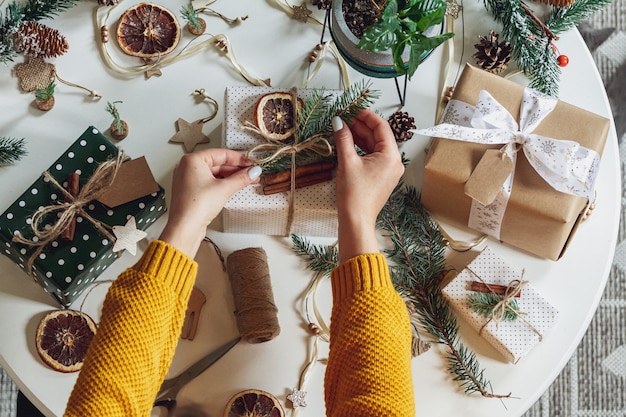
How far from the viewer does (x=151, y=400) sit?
1031 mm

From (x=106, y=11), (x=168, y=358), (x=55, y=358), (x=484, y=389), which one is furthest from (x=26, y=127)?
(x=484, y=389)

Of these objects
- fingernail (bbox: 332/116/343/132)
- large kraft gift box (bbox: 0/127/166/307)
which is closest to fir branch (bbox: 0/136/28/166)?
large kraft gift box (bbox: 0/127/166/307)

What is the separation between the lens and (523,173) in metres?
1.18

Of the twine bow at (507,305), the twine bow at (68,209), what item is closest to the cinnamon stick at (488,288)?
the twine bow at (507,305)

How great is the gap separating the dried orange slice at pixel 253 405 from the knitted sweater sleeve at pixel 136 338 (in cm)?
18

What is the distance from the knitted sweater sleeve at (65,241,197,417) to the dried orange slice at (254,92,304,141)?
276 mm

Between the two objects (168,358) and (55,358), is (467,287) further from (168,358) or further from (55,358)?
(55,358)

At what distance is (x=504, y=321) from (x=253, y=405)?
0.48 metres

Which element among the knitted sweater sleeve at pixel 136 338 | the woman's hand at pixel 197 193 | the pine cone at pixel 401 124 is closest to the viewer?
the knitted sweater sleeve at pixel 136 338

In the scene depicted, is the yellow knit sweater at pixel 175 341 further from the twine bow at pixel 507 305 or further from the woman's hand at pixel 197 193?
the twine bow at pixel 507 305

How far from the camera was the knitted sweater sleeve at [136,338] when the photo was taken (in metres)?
0.99

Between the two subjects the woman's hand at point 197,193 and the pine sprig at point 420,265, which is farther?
the pine sprig at point 420,265

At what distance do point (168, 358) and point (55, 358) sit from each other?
276 mm

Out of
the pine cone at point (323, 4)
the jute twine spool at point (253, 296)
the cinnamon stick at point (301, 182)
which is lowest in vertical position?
the jute twine spool at point (253, 296)
